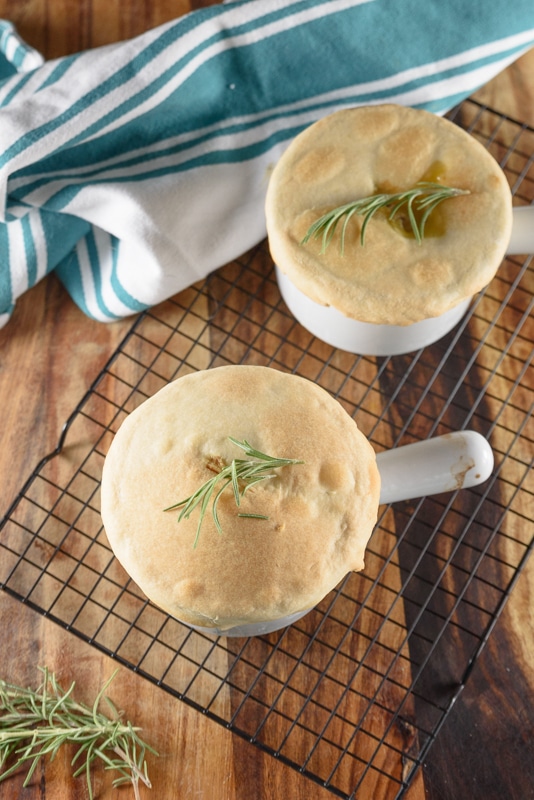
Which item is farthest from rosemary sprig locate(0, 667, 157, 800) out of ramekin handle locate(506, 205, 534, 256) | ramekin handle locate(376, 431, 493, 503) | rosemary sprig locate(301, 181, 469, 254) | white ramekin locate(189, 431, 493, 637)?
ramekin handle locate(506, 205, 534, 256)

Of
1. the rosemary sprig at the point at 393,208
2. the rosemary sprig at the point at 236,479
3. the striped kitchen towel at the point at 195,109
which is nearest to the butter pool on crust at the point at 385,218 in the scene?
the rosemary sprig at the point at 393,208

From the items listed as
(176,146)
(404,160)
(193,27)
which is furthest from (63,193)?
(404,160)

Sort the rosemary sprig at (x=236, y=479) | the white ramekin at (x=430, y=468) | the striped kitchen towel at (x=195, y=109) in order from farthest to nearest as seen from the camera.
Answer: the striped kitchen towel at (x=195, y=109) → the white ramekin at (x=430, y=468) → the rosemary sprig at (x=236, y=479)

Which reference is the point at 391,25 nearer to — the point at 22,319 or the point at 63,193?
the point at 63,193

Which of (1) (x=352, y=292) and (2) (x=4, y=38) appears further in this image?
(2) (x=4, y=38)

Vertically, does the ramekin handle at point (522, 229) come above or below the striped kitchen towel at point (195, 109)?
below

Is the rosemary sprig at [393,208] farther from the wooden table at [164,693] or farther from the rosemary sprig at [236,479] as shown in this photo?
the wooden table at [164,693]

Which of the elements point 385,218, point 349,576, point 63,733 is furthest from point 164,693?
point 385,218
